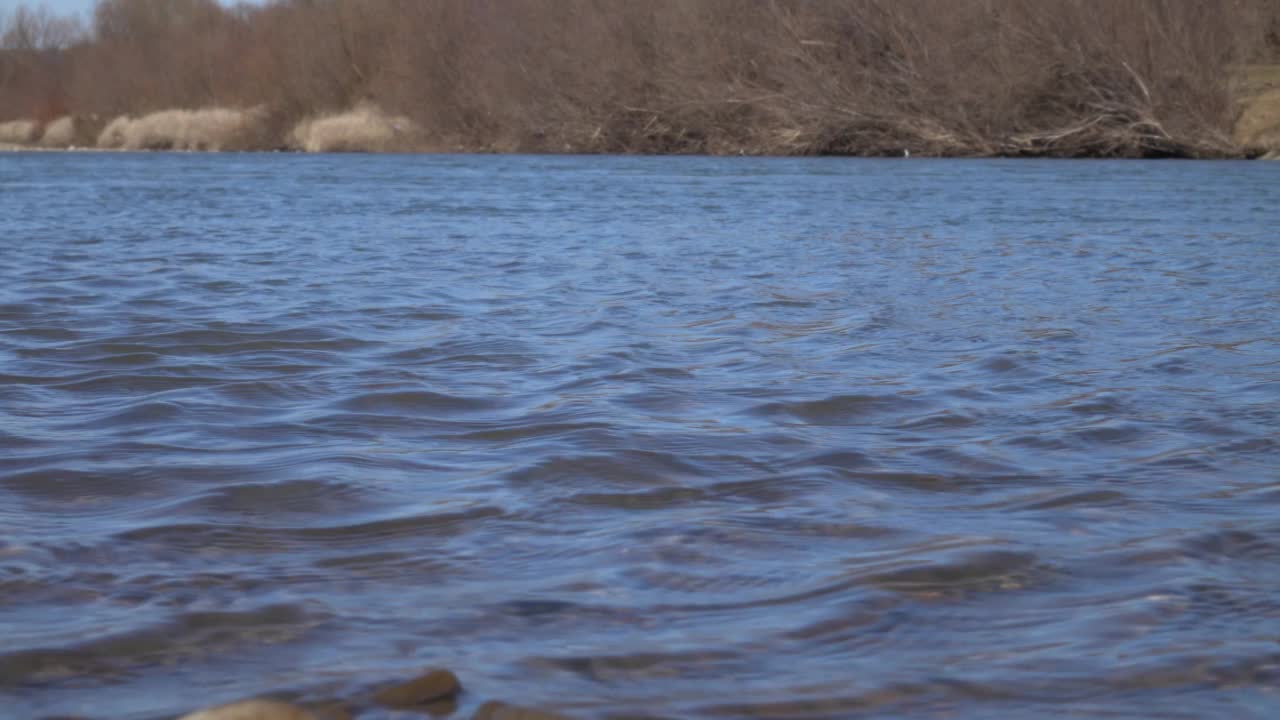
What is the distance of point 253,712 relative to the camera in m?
2.11

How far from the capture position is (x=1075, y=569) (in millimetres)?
3051

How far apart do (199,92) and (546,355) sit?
58355 millimetres

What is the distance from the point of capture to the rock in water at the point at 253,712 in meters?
2.10

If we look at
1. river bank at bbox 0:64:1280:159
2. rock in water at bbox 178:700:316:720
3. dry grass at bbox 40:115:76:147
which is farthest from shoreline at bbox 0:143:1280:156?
rock in water at bbox 178:700:316:720

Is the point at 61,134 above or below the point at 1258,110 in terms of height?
above

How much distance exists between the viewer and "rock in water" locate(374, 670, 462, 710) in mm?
2299

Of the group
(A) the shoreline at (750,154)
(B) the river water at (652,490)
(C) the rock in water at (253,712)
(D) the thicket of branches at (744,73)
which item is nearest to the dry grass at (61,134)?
(D) the thicket of branches at (744,73)

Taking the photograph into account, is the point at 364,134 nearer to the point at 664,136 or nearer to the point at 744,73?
the point at 664,136

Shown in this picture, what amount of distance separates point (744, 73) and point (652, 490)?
129 ft

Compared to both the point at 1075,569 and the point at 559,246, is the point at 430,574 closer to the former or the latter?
the point at 1075,569

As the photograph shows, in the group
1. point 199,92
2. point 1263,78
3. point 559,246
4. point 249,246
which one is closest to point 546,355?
point 559,246

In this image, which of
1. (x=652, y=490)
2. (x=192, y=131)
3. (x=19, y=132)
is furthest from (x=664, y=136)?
(x=652, y=490)

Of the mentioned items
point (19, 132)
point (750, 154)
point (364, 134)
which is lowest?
point (750, 154)

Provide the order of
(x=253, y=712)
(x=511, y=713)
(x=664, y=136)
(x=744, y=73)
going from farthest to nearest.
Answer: (x=664, y=136) → (x=744, y=73) → (x=511, y=713) → (x=253, y=712)
